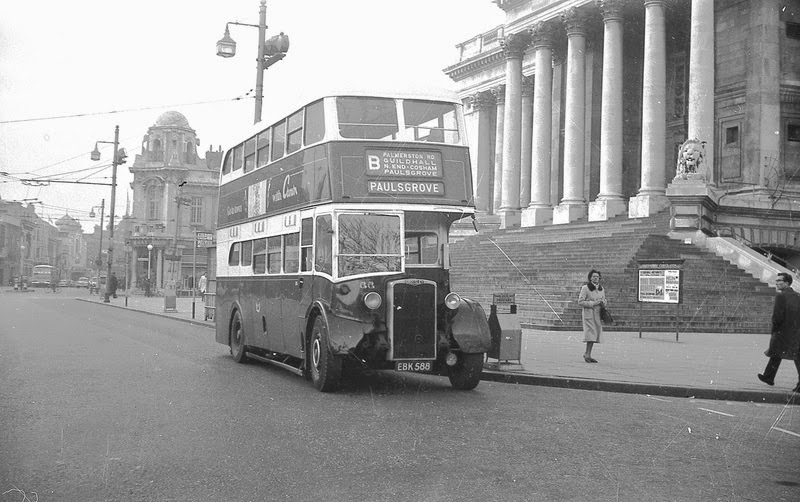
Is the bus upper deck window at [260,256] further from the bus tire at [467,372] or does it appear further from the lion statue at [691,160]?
the lion statue at [691,160]

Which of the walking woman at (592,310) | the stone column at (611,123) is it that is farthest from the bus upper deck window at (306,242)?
the stone column at (611,123)

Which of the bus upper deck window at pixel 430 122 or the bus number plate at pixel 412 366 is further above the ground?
the bus upper deck window at pixel 430 122

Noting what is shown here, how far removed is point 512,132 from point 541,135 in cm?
247

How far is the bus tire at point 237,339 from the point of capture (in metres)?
15.7

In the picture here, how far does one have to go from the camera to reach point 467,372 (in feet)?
38.5

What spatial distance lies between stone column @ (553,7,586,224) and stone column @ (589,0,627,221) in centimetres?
181

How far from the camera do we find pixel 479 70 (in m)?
53.8

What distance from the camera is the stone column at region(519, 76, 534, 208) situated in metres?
45.4

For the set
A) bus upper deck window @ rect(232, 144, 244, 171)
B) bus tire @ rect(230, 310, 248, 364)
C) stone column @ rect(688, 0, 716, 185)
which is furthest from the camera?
stone column @ rect(688, 0, 716, 185)

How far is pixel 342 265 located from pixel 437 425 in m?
3.20

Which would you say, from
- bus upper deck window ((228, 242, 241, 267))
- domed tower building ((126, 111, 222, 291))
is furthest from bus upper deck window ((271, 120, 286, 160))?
domed tower building ((126, 111, 222, 291))

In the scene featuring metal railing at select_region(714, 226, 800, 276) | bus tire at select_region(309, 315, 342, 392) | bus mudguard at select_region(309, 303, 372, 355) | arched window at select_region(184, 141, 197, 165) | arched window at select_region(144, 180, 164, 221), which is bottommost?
bus tire at select_region(309, 315, 342, 392)

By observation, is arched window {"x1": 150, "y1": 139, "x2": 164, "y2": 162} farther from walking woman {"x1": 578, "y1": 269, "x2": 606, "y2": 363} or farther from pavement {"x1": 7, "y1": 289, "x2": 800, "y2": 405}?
walking woman {"x1": 578, "y1": 269, "x2": 606, "y2": 363}

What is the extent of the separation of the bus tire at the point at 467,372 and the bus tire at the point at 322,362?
171 cm
